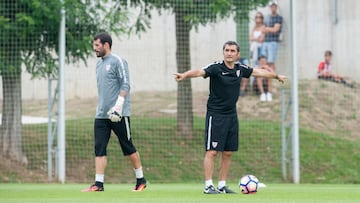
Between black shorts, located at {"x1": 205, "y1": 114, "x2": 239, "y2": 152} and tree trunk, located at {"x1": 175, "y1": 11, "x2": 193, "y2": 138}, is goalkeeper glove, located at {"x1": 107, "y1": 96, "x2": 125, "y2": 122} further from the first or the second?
tree trunk, located at {"x1": 175, "y1": 11, "x2": 193, "y2": 138}

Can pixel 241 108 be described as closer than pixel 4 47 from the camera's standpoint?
No

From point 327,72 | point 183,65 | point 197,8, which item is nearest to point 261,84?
point 327,72

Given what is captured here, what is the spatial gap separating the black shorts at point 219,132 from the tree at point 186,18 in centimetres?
779

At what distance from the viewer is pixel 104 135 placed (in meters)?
13.7

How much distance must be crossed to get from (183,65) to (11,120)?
12.9 feet

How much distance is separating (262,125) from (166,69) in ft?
8.61

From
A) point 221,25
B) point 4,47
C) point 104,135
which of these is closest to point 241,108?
point 221,25

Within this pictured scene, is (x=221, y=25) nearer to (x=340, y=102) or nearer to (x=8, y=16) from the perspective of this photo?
(x=340, y=102)

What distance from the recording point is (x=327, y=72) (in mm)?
21516

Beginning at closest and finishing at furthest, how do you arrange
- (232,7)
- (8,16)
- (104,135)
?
1. (104,135)
2. (8,16)
3. (232,7)

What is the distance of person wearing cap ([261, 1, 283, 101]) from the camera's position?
21.3 metres

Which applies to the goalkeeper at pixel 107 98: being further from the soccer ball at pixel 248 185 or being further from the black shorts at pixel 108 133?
the soccer ball at pixel 248 185

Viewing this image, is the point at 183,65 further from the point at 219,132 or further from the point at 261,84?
the point at 219,132

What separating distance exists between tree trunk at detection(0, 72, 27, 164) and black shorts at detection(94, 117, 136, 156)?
6917 mm
